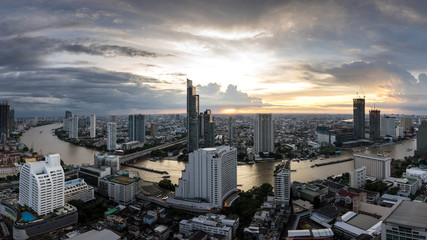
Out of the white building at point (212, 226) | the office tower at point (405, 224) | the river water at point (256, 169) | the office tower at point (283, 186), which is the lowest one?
the river water at point (256, 169)

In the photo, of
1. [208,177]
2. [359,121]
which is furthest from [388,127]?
[208,177]

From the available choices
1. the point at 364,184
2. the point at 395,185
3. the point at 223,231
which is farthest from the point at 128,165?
the point at 395,185

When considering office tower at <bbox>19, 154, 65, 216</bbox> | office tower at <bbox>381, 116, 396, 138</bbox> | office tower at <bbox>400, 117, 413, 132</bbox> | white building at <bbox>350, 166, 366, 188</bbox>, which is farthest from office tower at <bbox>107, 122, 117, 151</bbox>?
office tower at <bbox>400, 117, 413, 132</bbox>

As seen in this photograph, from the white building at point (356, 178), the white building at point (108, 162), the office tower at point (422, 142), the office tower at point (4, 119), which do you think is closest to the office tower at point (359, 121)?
the office tower at point (422, 142)

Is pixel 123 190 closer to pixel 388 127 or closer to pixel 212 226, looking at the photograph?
pixel 212 226

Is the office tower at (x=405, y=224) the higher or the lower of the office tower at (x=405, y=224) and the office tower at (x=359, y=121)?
the lower

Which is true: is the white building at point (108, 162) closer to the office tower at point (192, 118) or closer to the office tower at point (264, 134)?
the office tower at point (192, 118)

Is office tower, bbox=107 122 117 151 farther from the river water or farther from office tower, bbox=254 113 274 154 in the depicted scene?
office tower, bbox=254 113 274 154
